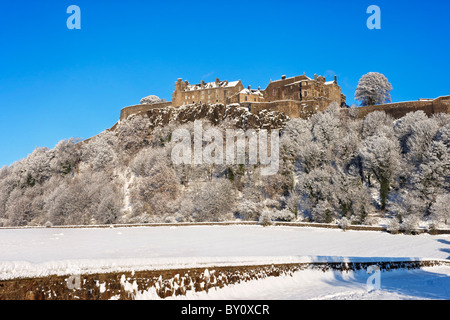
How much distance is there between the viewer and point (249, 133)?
66875 mm

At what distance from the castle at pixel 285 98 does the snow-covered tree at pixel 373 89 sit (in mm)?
4478

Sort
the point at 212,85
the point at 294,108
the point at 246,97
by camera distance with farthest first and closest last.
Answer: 1. the point at 212,85
2. the point at 246,97
3. the point at 294,108

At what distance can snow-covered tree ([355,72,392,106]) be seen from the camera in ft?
243

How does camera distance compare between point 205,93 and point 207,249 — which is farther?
point 205,93

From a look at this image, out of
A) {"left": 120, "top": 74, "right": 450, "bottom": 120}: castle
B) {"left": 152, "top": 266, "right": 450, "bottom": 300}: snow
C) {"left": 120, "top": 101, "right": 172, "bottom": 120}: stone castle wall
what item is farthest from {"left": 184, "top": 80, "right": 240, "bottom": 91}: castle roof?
{"left": 152, "top": 266, "right": 450, "bottom": 300}: snow

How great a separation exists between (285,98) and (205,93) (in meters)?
21.9

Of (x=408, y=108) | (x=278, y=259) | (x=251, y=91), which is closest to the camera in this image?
(x=278, y=259)

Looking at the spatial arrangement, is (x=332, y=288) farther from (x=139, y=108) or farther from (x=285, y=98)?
(x=139, y=108)

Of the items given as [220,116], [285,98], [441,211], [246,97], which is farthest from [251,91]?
[441,211]

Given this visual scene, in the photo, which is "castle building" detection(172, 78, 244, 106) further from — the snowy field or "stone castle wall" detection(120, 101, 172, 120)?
the snowy field

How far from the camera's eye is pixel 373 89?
7425cm

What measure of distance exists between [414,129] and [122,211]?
4728 centimetres


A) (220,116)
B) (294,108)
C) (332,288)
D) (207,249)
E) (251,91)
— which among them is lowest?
(332,288)
